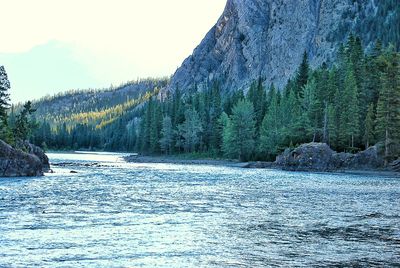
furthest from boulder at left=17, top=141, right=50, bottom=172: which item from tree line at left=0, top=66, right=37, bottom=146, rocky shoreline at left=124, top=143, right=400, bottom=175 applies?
rocky shoreline at left=124, top=143, right=400, bottom=175

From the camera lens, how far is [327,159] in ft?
269

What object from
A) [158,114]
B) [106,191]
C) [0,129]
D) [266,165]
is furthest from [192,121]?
[106,191]

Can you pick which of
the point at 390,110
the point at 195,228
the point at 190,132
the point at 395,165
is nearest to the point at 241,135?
the point at 190,132

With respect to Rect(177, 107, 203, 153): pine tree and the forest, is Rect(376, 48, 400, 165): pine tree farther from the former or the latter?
Rect(177, 107, 203, 153): pine tree

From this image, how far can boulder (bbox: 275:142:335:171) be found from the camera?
81.8 meters

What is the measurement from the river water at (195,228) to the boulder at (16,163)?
15.9 meters

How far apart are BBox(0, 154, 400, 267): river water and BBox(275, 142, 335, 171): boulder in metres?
37.9

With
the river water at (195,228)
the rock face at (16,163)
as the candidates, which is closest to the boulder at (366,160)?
the river water at (195,228)

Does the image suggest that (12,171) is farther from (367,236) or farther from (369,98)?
(369,98)

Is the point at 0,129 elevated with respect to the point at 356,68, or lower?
lower

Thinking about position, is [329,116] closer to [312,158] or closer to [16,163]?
[312,158]

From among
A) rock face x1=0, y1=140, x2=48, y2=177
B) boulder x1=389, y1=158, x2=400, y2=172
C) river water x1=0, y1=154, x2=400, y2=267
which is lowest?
river water x1=0, y1=154, x2=400, y2=267

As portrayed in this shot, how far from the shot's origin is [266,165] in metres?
93.6

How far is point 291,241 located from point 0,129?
55441 mm
